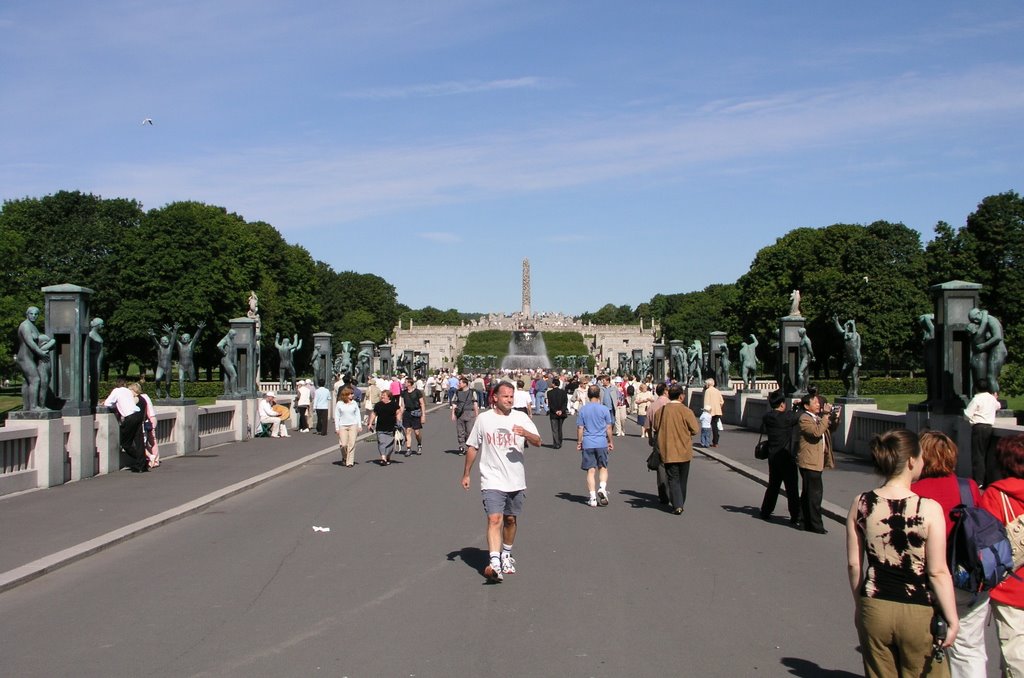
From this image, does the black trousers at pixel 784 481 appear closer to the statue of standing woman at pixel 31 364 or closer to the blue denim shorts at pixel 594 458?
the blue denim shorts at pixel 594 458

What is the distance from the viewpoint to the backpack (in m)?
4.67

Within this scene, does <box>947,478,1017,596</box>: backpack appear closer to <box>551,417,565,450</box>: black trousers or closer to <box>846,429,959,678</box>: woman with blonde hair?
<box>846,429,959,678</box>: woman with blonde hair

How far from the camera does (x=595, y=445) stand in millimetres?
14219

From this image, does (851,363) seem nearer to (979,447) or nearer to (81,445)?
(979,447)

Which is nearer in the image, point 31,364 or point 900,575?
point 900,575

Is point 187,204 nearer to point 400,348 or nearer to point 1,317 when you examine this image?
point 1,317

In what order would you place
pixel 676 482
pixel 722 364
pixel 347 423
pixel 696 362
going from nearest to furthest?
pixel 676 482 < pixel 347 423 < pixel 722 364 < pixel 696 362

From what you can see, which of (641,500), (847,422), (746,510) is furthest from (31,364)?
(847,422)

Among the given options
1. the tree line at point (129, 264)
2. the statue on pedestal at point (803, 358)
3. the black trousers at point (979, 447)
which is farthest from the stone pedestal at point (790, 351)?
the tree line at point (129, 264)

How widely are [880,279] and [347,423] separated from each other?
173 feet

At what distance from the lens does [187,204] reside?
65.2 meters

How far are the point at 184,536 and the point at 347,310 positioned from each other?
113868mm

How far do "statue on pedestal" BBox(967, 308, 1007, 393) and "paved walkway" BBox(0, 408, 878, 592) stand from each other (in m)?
2.29

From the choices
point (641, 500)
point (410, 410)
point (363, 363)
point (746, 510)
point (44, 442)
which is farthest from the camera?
point (363, 363)
